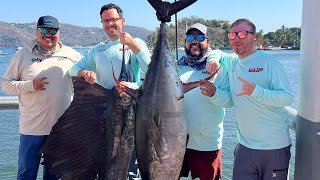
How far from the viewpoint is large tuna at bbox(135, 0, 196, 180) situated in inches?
96.7

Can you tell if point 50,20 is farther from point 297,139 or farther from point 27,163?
point 297,139

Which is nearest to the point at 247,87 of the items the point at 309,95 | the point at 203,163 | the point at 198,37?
the point at 309,95

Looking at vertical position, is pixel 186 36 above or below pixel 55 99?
above

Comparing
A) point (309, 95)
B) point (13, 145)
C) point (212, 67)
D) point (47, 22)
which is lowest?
point (13, 145)

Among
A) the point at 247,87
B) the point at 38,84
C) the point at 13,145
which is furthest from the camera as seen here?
the point at 13,145

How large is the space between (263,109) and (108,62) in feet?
4.06

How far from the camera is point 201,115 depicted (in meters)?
3.01

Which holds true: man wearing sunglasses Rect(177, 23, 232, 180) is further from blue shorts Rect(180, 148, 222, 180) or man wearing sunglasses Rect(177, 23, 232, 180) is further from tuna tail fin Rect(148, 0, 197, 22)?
tuna tail fin Rect(148, 0, 197, 22)

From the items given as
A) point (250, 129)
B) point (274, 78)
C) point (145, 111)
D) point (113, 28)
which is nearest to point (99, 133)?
point (145, 111)

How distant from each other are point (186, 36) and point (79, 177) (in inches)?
51.2

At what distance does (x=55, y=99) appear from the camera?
3430mm

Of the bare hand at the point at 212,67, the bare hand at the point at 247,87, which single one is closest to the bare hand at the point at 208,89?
the bare hand at the point at 212,67

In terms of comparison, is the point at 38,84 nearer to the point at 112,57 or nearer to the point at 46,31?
the point at 46,31

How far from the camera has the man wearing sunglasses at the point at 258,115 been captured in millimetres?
2734
